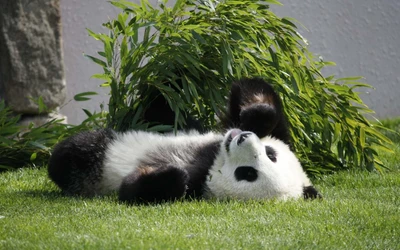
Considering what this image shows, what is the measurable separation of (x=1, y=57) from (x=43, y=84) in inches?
13.5

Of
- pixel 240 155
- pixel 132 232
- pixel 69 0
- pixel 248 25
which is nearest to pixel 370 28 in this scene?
pixel 69 0

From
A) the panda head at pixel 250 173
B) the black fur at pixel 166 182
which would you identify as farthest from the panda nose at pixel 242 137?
the black fur at pixel 166 182

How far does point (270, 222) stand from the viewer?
2.72 m

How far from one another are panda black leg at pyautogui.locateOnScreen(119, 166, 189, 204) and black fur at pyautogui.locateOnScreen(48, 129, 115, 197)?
1.31 ft

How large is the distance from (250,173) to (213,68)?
106 centimetres

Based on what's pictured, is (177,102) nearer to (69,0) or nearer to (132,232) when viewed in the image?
(132,232)

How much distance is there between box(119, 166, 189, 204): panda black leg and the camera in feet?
10.1

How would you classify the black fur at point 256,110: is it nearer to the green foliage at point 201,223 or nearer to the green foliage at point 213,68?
the green foliage at point 213,68

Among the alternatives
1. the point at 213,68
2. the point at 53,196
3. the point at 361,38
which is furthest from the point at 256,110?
the point at 361,38

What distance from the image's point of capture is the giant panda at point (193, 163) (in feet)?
10.1

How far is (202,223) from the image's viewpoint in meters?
2.70

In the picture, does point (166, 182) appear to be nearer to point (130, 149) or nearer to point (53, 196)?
point (130, 149)

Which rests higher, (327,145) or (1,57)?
(1,57)

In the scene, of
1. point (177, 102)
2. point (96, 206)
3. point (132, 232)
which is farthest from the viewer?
point (177, 102)
